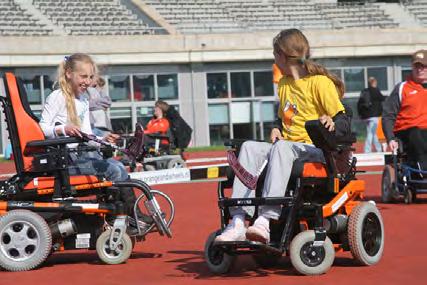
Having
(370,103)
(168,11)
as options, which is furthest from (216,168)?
(168,11)

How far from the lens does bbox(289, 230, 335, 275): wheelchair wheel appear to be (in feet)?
21.5

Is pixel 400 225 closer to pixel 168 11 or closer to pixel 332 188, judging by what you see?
pixel 332 188

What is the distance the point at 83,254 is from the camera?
8.55 metres

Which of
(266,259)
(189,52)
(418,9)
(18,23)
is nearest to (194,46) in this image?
(189,52)

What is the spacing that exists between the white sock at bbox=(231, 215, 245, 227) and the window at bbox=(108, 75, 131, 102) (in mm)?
31069

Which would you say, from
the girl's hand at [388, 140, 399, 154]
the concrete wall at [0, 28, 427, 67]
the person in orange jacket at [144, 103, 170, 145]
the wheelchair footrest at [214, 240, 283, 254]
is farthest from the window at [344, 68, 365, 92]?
the wheelchair footrest at [214, 240, 283, 254]

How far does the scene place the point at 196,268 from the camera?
7.23m

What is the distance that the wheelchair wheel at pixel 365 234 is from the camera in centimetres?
685

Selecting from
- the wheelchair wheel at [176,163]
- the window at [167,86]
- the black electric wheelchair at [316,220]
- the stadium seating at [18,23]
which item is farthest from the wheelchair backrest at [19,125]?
the window at [167,86]

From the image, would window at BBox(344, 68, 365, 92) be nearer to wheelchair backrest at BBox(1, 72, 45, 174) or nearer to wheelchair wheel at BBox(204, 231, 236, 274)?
wheelchair backrest at BBox(1, 72, 45, 174)

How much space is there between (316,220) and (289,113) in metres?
0.93

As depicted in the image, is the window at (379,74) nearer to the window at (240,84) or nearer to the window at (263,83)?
the window at (263,83)

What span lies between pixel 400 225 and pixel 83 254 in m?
3.08

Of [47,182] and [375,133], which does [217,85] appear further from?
[47,182]
